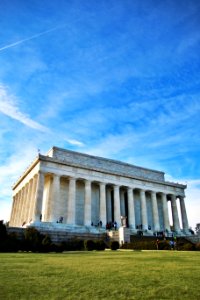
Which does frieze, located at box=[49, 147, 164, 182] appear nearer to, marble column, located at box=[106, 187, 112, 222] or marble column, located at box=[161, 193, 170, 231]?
marble column, located at box=[106, 187, 112, 222]

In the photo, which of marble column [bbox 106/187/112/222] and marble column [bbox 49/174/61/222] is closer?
marble column [bbox 49/174/61/222]

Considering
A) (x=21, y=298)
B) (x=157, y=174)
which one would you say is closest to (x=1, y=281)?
(x=21, y=298)

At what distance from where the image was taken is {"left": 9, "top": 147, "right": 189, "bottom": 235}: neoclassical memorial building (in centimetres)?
4578

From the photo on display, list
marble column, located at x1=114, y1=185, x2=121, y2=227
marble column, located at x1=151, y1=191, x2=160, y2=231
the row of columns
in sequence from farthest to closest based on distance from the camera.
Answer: marble column, located at x1=151, y1=191, x2=160, y2=231 < marble column, located at x1=114, y1=185, x2=121, y2=227 < the row of columns

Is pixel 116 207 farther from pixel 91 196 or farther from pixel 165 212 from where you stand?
pixel 165 212

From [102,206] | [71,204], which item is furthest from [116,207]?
[71,204]

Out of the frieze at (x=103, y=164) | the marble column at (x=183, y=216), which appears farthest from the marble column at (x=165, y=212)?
the frieze at (x=103, y=164)

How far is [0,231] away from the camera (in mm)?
24625

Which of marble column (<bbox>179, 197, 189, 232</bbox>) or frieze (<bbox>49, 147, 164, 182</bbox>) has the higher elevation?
frieze (<bbox>49, 147, 164, 182</bbox>)

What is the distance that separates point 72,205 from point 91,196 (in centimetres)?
735

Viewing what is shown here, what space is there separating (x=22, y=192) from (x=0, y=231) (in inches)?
1235

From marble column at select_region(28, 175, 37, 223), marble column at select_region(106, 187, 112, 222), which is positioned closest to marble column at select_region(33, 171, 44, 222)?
marble column at select_region(28, 175, 37, 223)

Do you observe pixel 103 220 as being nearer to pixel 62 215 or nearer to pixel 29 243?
pixel 62 215

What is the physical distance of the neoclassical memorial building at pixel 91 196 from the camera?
45781mm
